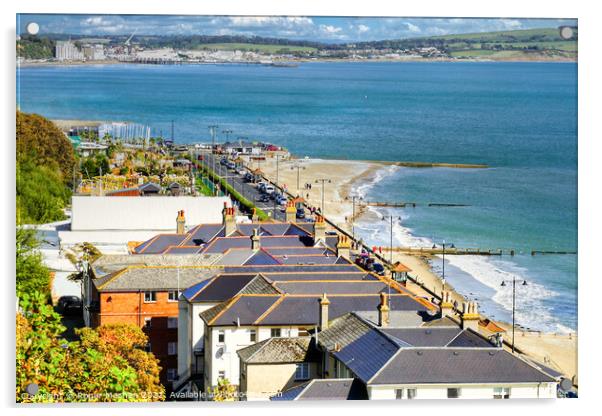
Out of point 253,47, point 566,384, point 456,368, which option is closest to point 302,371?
point 456,368

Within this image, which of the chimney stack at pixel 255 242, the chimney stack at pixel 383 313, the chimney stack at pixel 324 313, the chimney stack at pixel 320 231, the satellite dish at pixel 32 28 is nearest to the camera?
the satellite dish at pixel 32 28

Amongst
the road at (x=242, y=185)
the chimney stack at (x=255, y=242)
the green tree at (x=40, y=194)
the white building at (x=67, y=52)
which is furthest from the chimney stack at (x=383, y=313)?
the road at (x=242, y=185)

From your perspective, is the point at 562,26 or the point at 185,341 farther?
the point at 185,341

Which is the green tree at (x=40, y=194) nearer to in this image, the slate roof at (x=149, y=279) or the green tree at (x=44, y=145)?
the green tree at (x=44, y=145)

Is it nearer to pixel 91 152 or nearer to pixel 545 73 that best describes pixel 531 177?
pixel 545 73

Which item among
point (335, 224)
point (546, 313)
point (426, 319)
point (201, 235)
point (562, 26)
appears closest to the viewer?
point (562, 26)

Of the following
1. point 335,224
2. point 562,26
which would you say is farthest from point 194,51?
point 335,224

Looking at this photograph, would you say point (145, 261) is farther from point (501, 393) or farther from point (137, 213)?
point (501, 393)
